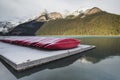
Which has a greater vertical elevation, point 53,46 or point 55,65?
point 53,46

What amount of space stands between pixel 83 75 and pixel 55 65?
2.24 meters

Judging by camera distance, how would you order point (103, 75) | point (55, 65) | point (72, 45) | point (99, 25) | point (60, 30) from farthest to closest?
1. point (60, 30)
2. point (99, 25)
3. point (72, 45)
4. point (55, 65)
5. point (103, 75)

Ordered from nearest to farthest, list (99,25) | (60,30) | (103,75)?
1. (103,75)
2. (99,25)
3. (60,30)

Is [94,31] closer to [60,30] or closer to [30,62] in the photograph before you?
[60,30]

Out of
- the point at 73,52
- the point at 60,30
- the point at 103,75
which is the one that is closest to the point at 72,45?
the point at 73,52

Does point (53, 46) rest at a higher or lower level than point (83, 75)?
higher

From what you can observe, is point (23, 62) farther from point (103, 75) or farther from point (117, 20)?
point (117, 20)

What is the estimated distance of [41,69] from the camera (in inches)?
272

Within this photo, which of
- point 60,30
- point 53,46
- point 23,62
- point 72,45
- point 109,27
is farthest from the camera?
point 60,30

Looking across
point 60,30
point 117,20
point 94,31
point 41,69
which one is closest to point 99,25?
point 94,31

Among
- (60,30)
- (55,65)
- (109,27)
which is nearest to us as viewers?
(55,65)

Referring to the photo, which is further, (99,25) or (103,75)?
(99,25)

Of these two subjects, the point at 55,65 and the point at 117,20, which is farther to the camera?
the point at 117,20

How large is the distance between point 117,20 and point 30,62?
91.9m
